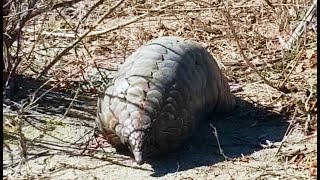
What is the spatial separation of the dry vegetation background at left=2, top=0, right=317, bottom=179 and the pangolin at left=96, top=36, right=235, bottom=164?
0.20 metres

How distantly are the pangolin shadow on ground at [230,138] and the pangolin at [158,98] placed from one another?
0.08 m

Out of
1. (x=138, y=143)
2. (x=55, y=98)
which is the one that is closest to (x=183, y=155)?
(x=138, y=143)

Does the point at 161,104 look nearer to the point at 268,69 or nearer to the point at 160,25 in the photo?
the point at 268,69

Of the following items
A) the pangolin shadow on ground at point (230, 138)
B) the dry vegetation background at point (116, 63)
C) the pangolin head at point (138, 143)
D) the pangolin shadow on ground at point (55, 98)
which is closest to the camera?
the pangolin head at point (138, 143)

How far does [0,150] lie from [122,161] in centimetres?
61

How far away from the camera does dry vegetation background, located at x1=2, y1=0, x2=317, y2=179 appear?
477 centimetres

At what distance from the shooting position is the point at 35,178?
4438 mm

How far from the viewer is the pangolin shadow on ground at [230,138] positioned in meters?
4.57

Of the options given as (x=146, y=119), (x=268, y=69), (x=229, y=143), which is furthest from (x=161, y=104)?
(x=268, y=69)

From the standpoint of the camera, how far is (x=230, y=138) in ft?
16.2

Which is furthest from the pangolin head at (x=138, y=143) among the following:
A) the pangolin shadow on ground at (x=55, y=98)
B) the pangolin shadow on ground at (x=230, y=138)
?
→ the pangolin shadow on ground at (x=55, y=98)

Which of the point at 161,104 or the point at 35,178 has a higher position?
the point at 161,104

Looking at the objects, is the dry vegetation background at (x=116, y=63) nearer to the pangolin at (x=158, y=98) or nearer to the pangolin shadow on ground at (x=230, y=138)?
the pangolin shadow on ground at (x=230, y=138)

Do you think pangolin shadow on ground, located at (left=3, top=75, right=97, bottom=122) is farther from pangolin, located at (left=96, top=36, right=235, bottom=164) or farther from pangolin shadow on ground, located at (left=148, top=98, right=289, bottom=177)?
pangolin shadow on ground, located at (left=148, top=98, right=289, bottom=177)
